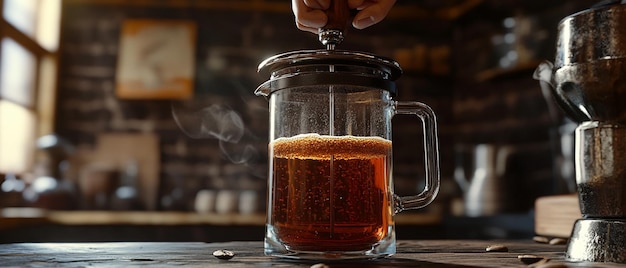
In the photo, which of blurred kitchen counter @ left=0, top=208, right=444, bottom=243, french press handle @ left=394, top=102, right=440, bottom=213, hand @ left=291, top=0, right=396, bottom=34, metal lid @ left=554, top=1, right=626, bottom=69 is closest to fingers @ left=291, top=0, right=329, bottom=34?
hand @ left=291, top=0, right=396, bottom=34

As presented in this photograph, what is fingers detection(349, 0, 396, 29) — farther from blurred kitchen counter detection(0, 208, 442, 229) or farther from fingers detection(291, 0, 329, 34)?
blurred kitchen counter detection(0, 208, 442, 229)

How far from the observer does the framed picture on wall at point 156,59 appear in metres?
3.89

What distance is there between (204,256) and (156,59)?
333 cm

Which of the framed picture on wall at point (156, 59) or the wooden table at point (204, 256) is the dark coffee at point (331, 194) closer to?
the wooden table at point (204, 256)

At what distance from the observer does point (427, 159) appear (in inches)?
33.2

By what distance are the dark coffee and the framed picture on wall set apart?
3.23 m

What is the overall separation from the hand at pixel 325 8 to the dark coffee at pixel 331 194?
157mm

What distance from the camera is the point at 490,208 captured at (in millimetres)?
3361

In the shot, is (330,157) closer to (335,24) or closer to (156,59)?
(335,24)

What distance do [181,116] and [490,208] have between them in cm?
187

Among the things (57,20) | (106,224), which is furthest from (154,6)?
(106,224)

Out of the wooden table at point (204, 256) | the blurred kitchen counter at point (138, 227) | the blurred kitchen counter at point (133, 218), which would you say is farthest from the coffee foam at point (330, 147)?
the blurred kitchen counter at point (133, 218)

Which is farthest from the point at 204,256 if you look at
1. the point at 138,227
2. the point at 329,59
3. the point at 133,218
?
the point at 133,218

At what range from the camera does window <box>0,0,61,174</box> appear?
3488 mm
